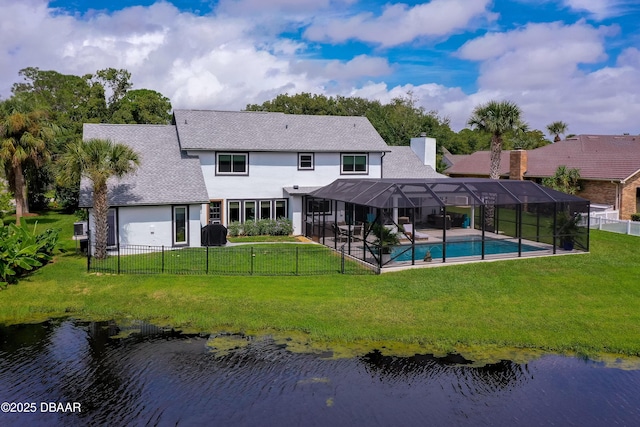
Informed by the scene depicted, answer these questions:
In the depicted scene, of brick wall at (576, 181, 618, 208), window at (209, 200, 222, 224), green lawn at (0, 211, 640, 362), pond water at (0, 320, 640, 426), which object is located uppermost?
brick wall at (576, 181, 618, 208)

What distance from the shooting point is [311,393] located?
36.2ft

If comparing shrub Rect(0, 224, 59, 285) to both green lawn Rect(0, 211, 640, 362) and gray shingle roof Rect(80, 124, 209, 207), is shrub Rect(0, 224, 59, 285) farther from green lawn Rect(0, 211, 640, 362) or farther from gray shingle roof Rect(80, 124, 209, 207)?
gray shingle roof Rect(80, 124, 209, 207)

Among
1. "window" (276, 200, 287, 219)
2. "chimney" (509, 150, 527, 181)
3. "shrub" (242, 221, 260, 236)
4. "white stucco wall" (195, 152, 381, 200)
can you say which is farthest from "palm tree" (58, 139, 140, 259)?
"chimney" (509, 150, 527, 181)

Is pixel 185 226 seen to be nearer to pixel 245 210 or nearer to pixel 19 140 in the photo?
pixel 245 210

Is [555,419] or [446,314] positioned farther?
[446,314]

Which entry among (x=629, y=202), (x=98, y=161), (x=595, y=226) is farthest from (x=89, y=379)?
(x=629, y=202)

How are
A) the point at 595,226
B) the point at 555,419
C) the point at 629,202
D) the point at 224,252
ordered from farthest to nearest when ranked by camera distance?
the point at 629,202, the point at 595,226, the point at 224,252, the point at 555,419

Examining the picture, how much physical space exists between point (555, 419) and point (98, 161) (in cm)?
1754

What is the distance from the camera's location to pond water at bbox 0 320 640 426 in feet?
33.2

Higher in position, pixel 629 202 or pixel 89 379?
pixel 629 202

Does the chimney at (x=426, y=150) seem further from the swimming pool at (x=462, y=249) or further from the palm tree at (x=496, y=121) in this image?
the swimming pool at (x=462, y=249)

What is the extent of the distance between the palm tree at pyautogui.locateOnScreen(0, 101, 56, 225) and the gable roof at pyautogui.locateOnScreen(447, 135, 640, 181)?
32952 mm

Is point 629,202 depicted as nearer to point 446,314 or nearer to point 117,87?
point 446,314

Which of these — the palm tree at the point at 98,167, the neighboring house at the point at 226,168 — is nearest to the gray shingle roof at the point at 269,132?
the neighboring house at the point at 226,168
